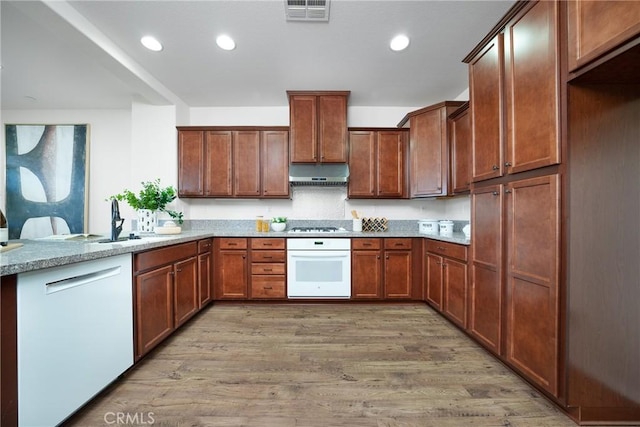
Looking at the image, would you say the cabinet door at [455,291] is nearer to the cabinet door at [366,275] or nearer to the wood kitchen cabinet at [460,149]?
the cabinet door at [366,275]

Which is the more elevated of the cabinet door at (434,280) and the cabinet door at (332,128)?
the cabinet door at (332,128)

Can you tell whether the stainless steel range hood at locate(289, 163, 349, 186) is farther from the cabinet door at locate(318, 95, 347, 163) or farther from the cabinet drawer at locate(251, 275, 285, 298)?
the cabinet drawer at locate(251, 275, 285, 298)

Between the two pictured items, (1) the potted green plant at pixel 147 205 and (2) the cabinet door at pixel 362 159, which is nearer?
(1) the potted green plant at pixel 147 205

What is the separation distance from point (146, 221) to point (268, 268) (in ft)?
5.11

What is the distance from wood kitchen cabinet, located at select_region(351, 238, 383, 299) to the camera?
315cm

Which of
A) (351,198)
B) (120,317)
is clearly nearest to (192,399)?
(120,317)

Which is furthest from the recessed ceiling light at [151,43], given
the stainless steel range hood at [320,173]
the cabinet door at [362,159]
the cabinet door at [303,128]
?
the cabinet door at [362,159]

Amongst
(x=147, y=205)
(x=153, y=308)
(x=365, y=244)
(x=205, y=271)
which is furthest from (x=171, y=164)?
(x=365, y=244)

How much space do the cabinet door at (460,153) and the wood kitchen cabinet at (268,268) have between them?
2.22 m

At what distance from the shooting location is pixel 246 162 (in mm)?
3543

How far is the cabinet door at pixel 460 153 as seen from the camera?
108 inches

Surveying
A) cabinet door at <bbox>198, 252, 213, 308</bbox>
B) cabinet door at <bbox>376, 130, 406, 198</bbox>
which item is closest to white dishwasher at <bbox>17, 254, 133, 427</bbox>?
cabinet door at <bbox>198, 252, 213, 308</bbox>

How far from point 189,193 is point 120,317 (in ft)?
7.24

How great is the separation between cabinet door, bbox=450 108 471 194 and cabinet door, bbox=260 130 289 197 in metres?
2.14
